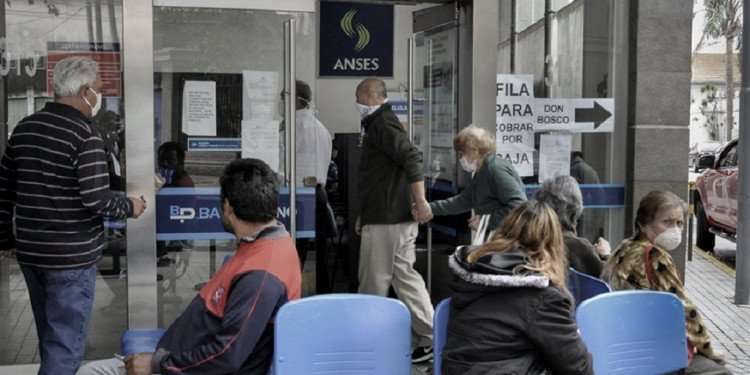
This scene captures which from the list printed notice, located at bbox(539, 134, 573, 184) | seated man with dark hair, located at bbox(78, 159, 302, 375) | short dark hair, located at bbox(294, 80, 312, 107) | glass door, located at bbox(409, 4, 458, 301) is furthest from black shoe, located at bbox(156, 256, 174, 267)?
printed notice, located at bbox(539, 134, 573, 184)

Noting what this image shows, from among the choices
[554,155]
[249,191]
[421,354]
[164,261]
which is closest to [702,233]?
[554,155]

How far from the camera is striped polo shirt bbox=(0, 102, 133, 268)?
4777 millimetres

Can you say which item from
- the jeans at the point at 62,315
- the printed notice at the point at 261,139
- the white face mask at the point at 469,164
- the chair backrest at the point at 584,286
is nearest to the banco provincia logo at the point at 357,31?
the printed notice at the point at 261,139

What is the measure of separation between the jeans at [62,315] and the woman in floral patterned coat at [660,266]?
2.63 metres

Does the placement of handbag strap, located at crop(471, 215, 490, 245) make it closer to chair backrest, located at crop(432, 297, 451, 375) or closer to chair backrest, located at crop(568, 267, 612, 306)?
chair backrest, located at crop(568, 267, 612, 306)

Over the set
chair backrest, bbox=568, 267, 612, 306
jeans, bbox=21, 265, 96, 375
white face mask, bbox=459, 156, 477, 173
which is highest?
white face mask, bbox=459, 156, 477, 173

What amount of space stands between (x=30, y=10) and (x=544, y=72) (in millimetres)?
3654

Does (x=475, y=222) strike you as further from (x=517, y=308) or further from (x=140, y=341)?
(x=517, y=308)

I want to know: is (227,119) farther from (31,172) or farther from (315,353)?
(315,353)

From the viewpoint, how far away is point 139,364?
3.59m

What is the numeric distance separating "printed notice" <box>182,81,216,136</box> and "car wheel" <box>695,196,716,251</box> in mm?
9554

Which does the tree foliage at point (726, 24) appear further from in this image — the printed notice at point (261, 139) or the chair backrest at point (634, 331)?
the chair backrest at point (634, 331)

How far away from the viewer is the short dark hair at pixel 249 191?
372 cm

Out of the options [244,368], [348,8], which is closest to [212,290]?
[244,368]
